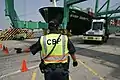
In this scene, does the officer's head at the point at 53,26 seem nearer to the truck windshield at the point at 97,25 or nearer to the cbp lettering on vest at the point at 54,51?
the cbp lettering on vest at the point at 54,51

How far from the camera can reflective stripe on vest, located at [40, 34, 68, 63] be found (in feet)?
12.4

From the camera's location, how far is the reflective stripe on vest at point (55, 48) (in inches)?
149

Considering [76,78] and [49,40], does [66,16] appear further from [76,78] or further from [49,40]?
[49,40]

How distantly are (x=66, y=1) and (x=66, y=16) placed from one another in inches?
94.0

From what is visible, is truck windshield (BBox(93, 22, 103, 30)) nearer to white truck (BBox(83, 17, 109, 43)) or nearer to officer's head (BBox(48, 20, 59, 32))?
white truck (BBox(83, 17, 109, 43))

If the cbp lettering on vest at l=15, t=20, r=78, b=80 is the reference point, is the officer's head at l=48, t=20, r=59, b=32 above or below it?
above

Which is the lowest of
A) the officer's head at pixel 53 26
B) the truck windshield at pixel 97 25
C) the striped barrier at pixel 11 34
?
the striped barrier at pixel 11 34

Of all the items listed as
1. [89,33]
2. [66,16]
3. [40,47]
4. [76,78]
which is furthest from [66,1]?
[40,47]

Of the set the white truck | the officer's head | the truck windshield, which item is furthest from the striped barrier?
the officer's head

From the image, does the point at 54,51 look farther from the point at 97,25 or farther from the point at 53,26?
the point at 97,25

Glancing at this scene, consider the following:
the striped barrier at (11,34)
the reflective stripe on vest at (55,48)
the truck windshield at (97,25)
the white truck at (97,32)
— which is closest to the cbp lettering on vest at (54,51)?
the reflective stripe on vest at (55,48)

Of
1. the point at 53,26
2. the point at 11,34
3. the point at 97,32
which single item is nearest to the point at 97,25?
the point at 97,32

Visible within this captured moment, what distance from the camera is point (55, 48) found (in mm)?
3785

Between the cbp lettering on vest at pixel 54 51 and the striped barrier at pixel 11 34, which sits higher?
the cbp lettering on vest at pixel 54 51
